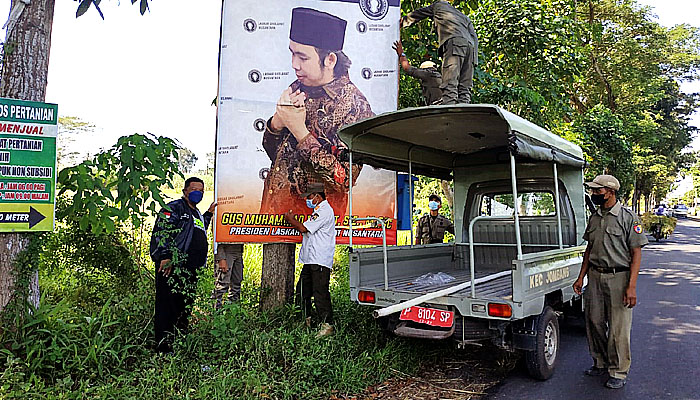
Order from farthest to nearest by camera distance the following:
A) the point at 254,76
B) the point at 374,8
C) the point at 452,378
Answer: the point at 374,8
the point at 254,76
the point at 452,378

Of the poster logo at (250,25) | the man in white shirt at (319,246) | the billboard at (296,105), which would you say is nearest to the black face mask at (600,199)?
the billboard at (296,105)

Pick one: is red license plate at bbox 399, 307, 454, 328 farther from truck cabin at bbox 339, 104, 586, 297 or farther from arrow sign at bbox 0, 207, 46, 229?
arrow sign at bbox 0, 207, 46, 229

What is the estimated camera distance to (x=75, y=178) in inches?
185

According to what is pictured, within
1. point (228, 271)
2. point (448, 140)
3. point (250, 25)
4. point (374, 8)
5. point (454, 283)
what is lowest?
point (454, 283)

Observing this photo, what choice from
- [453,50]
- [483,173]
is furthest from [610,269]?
[453,50]

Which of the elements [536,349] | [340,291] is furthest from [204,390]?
[340,291]

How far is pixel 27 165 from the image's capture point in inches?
182

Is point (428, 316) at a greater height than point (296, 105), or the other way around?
point (296, 105)

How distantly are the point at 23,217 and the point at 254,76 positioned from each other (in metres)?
3.01

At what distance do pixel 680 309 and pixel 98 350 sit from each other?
8933mm

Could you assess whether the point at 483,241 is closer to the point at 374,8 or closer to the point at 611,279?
the point at 611,279

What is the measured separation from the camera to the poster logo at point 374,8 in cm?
713

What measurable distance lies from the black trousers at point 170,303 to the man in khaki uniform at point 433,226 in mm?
4953

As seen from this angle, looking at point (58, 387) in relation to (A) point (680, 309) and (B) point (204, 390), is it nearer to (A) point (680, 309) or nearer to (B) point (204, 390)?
(B) point (204, 390)
